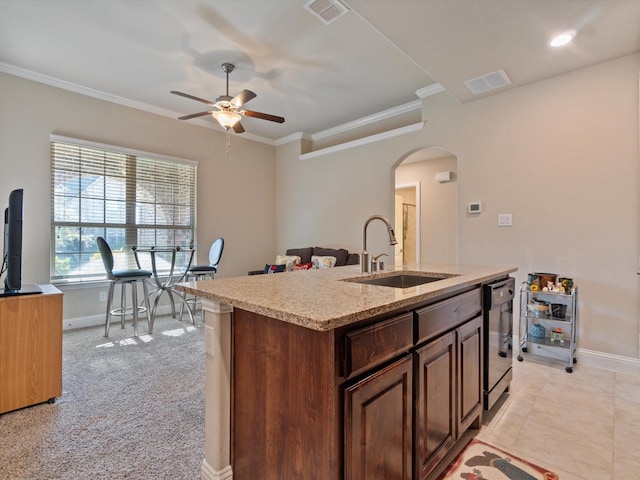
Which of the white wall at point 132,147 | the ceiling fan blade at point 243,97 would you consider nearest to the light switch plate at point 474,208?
the ceiling fan blade at point 243,97

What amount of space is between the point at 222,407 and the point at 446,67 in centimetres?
310

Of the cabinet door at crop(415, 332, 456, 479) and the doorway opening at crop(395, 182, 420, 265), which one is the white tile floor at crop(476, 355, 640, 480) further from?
the doorway opening at crop(395, 182, 420, 265)

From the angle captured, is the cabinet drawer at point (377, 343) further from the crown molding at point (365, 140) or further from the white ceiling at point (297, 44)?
the crown molding at point (365, 140)

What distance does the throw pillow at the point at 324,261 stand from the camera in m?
4.61

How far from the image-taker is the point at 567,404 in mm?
2148

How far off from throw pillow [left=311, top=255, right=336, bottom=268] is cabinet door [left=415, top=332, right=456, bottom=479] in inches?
123

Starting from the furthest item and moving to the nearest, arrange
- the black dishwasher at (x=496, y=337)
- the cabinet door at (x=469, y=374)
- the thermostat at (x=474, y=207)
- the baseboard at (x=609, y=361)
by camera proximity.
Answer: the thermostat at (x=474, y=207), the baseboard at (x=609, y=361), the black dishwasher at (x=496, y=337), the cabinet door at (x=469, y=374)

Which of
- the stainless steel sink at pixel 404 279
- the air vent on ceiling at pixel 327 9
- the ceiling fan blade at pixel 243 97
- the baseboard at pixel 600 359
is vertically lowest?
the baseboard at pixel 600 359

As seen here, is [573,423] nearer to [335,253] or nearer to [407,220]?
[335,253]

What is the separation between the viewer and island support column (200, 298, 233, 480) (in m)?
1.31

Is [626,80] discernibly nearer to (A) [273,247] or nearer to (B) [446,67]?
(B) [446,67]

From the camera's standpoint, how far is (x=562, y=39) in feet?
7.97

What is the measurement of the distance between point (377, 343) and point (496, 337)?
51.1 inches

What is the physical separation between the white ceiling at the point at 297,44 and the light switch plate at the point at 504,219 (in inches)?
50.6
